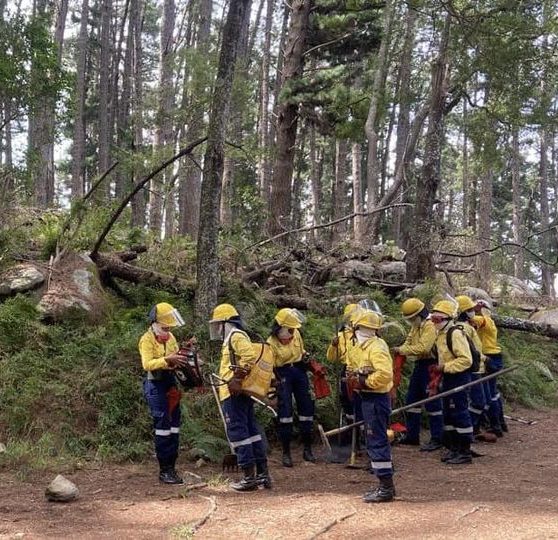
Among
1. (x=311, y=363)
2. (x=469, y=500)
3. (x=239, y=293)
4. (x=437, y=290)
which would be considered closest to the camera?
(x=469, y=500)

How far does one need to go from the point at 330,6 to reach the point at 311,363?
11070 mm

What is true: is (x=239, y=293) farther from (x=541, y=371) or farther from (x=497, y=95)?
(x=497, y=95)

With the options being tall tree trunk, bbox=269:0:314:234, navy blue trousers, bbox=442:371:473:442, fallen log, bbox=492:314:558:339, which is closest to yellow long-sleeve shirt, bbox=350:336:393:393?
navy blue trousers, bbox=442:371:473:442

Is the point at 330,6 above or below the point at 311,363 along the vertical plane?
above

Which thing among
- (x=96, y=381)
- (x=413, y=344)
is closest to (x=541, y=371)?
(x=413, y=344)

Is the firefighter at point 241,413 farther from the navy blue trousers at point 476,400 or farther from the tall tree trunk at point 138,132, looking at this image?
the tall tree trunk at point 138,132

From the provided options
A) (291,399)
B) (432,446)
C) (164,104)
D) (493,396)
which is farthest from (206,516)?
(164,104)

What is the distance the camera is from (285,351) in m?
8.12

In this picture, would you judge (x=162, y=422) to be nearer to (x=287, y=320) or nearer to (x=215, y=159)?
(x=287, y=320)

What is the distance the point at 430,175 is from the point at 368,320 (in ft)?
23.6

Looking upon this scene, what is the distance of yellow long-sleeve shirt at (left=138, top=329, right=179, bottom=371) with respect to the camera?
22.7 ft

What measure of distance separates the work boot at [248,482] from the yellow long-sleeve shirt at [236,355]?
81 cm

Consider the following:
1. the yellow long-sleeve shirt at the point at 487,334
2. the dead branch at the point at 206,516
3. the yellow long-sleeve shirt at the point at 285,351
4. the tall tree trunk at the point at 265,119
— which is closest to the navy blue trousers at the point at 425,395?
the yellow long-sleeve shirt at the point at 487,334

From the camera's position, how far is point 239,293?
11.2m
